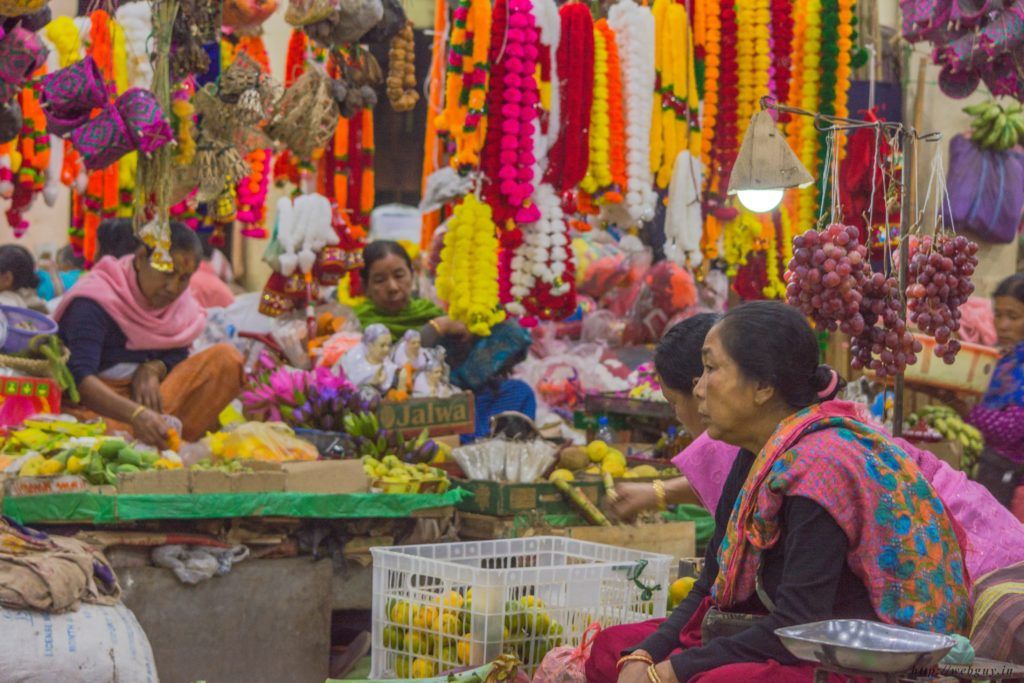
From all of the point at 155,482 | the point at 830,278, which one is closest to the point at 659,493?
the point at 830,278

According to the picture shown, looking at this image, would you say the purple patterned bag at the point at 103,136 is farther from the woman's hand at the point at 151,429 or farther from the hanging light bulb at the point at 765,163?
the hanging light bulb at the point at 765,163

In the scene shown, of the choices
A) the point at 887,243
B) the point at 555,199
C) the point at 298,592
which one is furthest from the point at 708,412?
the point at 555,199

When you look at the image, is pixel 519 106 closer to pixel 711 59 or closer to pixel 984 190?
pixel 711 59

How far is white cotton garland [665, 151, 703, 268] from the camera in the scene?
6.62m

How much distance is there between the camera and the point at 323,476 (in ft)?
14.8

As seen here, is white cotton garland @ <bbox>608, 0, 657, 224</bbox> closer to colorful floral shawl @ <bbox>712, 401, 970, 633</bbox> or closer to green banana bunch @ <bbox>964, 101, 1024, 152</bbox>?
green banana bunch @ <bbox>964, 101, 1024, 152</bbox>

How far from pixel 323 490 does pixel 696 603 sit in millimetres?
1872

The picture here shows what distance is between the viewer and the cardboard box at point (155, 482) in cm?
425

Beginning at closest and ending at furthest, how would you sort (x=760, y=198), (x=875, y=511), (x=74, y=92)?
(x=875, y=511) < (x=760, y=198) < (x=74, y=92)

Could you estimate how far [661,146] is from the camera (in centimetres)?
640

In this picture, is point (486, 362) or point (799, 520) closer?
point (799, 520)

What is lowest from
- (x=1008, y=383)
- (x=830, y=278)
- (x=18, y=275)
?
(x=1008, y=383)

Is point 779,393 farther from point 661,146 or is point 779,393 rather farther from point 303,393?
point 661,146

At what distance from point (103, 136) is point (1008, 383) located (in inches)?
141
